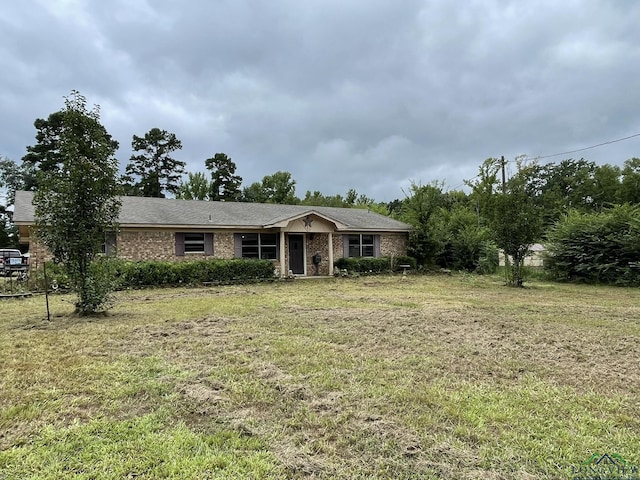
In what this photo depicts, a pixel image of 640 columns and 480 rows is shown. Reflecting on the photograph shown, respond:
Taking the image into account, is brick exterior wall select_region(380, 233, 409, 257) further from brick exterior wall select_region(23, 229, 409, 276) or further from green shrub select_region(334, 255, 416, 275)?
green shrub select_region(334, 255, 416, 275)

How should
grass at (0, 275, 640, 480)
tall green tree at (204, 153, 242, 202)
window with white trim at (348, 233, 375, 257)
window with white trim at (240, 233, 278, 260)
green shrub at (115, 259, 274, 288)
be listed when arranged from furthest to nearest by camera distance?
tall green tree at (204, 153, 242, 202) → window with white trim at (348, 233, 375, 257) → window with white trim at (240, 233, 278, 260) → green shrub at (115, 259, 274, 288) → grass at (0, 275, 640, 480)

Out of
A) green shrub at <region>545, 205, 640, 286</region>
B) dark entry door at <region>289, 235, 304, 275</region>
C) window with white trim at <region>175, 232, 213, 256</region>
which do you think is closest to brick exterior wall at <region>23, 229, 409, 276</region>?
window with white trim at <region>175, 232, 213, 256</region>

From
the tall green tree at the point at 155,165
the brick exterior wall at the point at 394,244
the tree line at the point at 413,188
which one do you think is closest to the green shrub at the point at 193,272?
the tree line at the point at 413,188

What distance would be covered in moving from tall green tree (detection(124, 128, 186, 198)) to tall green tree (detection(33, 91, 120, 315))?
113 ft

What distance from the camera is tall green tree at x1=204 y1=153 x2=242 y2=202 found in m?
41.3

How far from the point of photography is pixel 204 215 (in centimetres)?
1659

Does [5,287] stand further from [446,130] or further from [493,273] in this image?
[446,130]

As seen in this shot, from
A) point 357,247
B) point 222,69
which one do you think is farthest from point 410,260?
point 222,69

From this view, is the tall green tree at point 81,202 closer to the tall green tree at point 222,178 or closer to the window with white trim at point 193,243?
the window with white trim at point 193,243

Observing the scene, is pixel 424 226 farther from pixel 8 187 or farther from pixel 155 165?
pixel 8 187

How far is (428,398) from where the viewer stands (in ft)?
11.6

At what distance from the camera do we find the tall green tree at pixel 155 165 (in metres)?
40.0

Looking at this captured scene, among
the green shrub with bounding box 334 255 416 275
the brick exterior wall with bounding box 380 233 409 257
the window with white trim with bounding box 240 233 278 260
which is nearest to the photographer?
the window with white trim with bounding box 240 233 278 260

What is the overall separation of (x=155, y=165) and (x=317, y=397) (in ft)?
140
